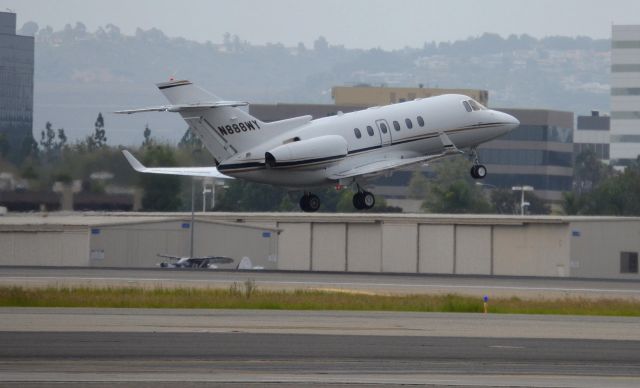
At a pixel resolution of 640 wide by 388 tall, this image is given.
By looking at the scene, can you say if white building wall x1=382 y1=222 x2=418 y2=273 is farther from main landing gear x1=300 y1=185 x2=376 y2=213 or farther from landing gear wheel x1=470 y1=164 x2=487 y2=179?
main landing gear x1=300 y1=185 x2=376 y2=213

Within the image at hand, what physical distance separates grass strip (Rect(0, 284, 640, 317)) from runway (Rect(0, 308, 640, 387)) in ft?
9.78

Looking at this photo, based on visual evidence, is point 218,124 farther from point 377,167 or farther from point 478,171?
point 478,171

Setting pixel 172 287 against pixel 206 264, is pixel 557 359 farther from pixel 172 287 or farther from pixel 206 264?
pixel 206 264

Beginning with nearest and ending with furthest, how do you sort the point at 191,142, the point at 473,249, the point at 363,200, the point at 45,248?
the point at 363,200 < the point at 45,248 < the point at 473,249 < the point at 191,142

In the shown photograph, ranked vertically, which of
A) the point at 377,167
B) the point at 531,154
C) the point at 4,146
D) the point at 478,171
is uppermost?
the point at 531,154

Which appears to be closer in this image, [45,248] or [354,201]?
[354,201]

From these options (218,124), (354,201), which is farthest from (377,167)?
(218,124)

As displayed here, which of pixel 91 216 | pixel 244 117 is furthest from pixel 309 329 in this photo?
pixel 91 216

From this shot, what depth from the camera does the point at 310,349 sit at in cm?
3297

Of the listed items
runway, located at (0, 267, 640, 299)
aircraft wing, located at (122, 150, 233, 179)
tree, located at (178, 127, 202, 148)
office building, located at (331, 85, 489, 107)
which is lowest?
runway, located at (0, 267, 640, 299)

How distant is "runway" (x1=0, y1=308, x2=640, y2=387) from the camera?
2805 cm

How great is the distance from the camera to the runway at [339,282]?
56.7 m

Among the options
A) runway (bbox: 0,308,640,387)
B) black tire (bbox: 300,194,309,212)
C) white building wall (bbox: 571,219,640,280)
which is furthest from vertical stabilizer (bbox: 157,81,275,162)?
white building wall (bbox: 571,219,640,280)

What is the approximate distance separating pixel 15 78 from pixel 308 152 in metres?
31.5
